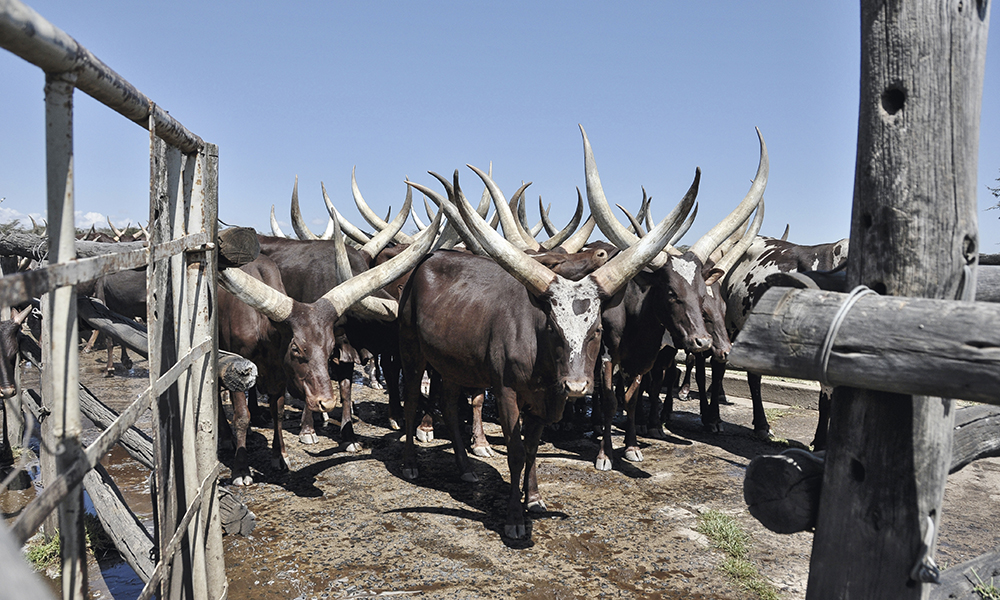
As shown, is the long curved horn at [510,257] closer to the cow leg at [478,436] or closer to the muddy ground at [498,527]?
the muddy ground at [498,527]

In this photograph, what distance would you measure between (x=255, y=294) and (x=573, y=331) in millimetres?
2257

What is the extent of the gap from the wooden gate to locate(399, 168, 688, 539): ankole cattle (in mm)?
1764

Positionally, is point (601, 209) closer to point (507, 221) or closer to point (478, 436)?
point (507, 221)

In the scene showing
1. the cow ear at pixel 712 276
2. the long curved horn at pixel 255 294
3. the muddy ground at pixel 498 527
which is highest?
the cow ear at pixel 712 276

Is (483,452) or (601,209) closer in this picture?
(601,209)

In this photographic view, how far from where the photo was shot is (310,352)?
479 cm

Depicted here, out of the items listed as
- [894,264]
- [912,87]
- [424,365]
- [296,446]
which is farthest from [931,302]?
[296,446]

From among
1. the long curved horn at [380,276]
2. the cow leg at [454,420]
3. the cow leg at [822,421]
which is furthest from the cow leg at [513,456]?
the cow leg at [822,421]

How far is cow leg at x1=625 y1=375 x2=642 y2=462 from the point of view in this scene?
21.1ft

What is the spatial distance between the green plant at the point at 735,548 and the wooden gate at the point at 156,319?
303 cm

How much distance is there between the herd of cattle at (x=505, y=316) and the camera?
429 cm

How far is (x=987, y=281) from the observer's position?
7.68ft

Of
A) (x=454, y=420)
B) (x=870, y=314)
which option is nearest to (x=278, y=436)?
(x=454, y=420)

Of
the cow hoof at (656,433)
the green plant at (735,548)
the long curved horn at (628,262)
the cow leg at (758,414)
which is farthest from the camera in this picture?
the cow hoof at (656,433)
